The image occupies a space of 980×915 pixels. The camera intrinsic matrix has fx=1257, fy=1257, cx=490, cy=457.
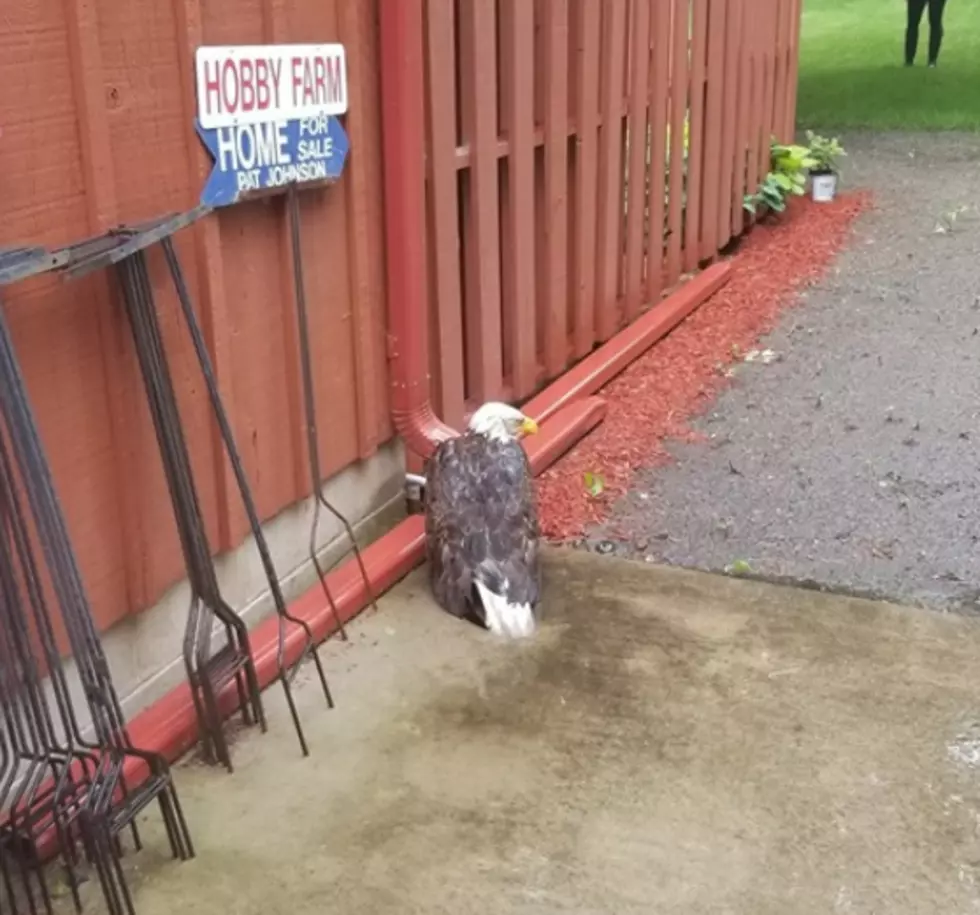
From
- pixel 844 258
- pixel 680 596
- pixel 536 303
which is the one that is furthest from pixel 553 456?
pixel 844 258

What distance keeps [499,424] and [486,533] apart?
0.31 meters

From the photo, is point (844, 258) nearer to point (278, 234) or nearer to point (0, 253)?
point (278, 234)

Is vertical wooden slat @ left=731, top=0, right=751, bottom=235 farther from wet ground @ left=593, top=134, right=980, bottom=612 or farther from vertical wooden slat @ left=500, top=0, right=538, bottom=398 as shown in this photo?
vertical wooden slat @ left=500, top=0, right=538, bottom=398

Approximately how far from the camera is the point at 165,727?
2572mm

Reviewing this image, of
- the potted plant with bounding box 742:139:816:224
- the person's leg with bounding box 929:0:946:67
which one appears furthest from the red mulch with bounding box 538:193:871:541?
the person's leg with bounding box 929:0:946:67

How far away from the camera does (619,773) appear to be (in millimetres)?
2543

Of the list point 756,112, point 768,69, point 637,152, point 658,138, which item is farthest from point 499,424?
point 768,69

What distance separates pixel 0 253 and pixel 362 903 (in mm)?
1250

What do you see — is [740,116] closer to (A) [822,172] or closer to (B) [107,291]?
(A) [822,172]

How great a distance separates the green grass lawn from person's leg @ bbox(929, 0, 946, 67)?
14 centimetres

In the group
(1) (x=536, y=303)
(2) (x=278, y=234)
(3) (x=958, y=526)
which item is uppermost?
(2) (x=278, y=234)

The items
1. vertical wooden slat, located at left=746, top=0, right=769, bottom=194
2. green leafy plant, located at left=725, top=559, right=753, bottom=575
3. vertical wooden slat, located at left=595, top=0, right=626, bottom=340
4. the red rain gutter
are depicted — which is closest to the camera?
the red rain gutter

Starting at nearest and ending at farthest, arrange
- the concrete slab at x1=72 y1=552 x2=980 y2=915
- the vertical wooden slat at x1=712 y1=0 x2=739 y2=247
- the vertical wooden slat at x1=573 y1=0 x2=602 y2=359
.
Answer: the concrete slab at x1=72 y1=552 x2=980 y2=915
the vertical wooden slat at x1=573 y1=0 x2=602 y2=359
the vertical wooden slat at x1=712 y1=0 x2=739 y2=247

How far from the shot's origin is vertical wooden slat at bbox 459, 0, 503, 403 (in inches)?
149
